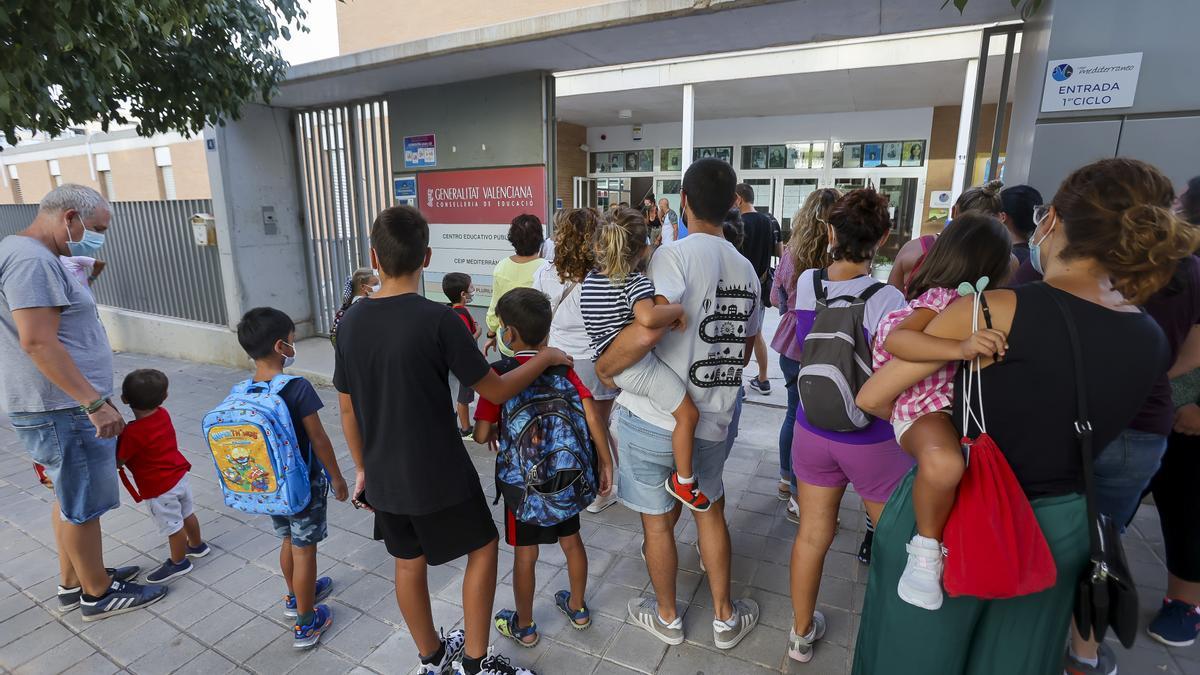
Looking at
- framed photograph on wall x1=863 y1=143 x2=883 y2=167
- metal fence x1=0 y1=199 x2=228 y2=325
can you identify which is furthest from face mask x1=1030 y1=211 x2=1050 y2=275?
framed photograph on wall x1=863 y1=143 x2=883 y2=167

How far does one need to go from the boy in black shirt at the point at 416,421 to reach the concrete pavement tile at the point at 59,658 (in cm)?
165

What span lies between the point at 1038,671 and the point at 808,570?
0.82 m

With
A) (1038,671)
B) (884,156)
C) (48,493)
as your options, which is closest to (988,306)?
(1038,671)

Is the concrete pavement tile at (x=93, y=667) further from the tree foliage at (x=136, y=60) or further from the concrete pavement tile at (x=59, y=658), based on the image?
the tree foliage at (x=136, y=60)

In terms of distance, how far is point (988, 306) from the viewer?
148cm

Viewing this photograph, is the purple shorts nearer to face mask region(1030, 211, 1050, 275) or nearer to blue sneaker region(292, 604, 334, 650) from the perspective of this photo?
face mask region(1030, 211, 1050, 275)

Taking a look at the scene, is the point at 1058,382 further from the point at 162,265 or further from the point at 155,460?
the point at 162,265

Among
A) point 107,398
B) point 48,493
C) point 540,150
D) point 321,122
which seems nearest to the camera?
point 107,398

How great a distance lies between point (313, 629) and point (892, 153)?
44.2 ft

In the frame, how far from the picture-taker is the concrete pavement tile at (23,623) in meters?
2.71

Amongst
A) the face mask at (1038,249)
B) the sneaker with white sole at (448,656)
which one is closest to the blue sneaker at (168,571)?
the sneaker with white sole at (448,656)

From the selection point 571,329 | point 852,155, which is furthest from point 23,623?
point 852,155

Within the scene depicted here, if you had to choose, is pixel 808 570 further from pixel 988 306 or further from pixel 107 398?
pixel 107 398

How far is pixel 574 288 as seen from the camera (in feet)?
10.6
